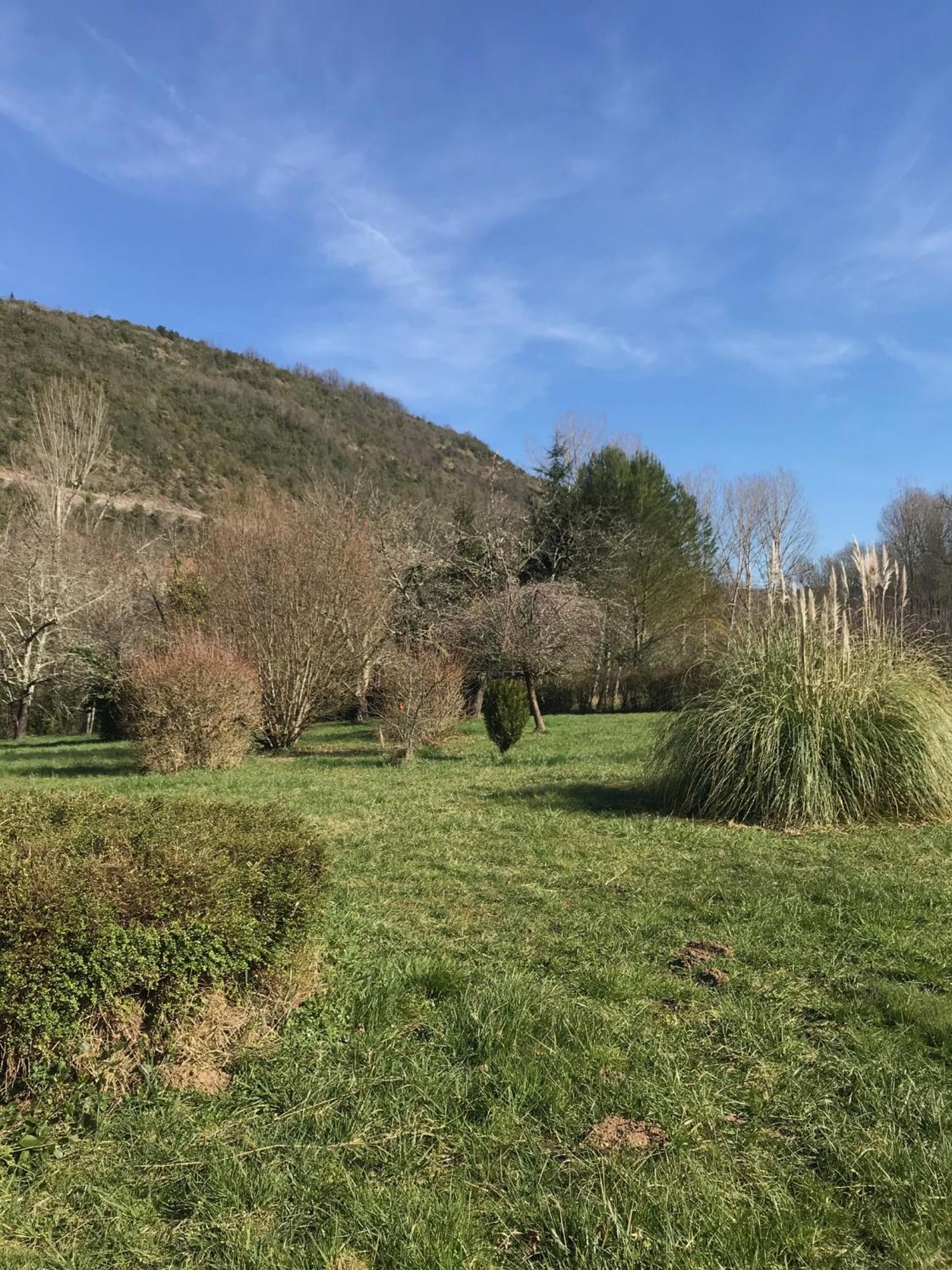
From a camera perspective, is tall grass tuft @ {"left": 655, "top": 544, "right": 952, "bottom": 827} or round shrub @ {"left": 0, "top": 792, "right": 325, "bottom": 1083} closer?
round shrub @ {"left": 0, "top": 792, "right": 325, "bottom": 1083}

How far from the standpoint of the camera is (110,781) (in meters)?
10.1

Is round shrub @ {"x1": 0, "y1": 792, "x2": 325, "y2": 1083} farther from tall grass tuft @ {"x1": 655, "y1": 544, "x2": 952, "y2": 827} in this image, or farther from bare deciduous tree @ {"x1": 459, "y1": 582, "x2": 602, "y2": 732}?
bare deciduous tree @ {"x1": 459, "y1": 582, "x2": 602, "y2": 732}

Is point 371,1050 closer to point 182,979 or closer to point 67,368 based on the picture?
point 182,979

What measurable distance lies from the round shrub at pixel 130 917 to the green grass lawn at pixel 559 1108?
30 centimetres

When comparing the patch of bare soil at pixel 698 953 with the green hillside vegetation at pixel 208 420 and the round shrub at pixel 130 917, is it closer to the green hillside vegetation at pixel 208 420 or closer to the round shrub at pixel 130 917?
the round shrub at pixel 130 917

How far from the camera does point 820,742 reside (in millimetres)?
6227

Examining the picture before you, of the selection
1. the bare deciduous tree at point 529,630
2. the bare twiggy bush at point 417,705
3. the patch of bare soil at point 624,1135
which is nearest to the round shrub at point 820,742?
the patch of bare soil at point 624,1135

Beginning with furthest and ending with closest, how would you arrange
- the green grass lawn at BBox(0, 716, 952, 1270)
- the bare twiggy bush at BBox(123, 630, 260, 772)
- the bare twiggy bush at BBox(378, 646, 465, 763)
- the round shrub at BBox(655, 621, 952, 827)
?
1. the bare twiggy bush at BBox(378, 646, 465, 763)
2. the bare twiggy bush at BBox(123, 630, 260, 772)
3. the round shrub at BBox(655, 621, 952, 827)
4. the green grass lawn at BBox(0, 716, 952, 1270)

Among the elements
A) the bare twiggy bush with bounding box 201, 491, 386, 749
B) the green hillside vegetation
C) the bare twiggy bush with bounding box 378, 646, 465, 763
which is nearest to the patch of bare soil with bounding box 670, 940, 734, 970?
the bare twiggy bush with bounding box 378, 646, 465, 763

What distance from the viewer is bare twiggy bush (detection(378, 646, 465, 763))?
12.5 m

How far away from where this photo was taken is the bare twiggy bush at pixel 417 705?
12.5m

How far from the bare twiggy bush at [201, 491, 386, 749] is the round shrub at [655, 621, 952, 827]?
986 cm

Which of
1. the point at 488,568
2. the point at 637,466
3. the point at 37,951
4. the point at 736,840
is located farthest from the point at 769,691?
the point at 637,466

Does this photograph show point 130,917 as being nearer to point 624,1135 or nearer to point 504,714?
point 624,1135
